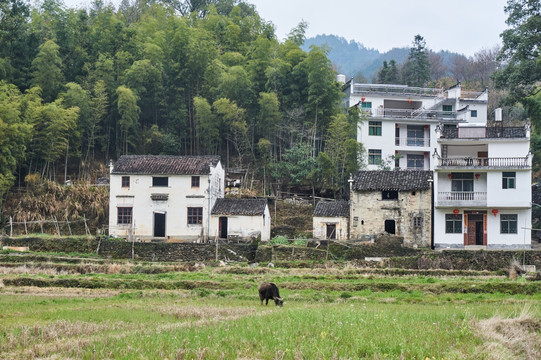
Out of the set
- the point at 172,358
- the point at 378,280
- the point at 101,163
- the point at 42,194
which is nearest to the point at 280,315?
the point at 172,358

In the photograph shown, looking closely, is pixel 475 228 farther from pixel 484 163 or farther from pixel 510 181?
pixel 484 163

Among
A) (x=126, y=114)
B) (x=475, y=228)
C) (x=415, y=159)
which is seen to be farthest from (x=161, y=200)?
(x=415, y=159)

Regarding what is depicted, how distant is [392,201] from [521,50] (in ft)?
46.4

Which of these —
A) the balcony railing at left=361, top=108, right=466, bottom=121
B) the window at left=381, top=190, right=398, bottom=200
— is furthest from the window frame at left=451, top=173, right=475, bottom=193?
the balcony railing at left=361, top=108, right=466, bottom=121

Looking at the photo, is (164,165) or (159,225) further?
(164,165)

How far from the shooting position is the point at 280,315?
16969 mm

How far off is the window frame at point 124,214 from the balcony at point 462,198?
19.5 metres

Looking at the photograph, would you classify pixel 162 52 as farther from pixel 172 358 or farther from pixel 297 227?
pixel 172 358

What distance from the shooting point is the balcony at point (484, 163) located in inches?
1487

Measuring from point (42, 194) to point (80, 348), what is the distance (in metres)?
33.8

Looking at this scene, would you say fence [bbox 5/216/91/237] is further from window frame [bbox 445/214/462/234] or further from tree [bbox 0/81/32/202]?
window frame [bbox 445/214/462/234]

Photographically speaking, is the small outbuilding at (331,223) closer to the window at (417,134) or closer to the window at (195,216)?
the window at (195,216)

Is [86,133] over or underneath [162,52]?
underneath

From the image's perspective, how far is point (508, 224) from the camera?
38.2m
